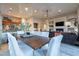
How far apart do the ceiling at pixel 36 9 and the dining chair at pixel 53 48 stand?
1.67ft

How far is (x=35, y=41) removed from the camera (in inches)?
101

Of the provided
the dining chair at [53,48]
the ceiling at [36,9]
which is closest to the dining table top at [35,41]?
the dining chair at [53,48]

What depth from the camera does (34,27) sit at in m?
2.62

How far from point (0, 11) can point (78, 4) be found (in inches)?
63.7

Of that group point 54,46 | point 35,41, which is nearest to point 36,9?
point 35,41

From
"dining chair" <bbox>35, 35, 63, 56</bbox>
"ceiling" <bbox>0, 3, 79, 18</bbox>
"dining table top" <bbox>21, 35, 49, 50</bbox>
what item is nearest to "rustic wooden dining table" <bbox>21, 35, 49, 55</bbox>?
"dining table top" <bbox>21, 35, 49, 50</bbox>

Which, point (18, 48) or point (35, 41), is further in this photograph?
point (35, 41)

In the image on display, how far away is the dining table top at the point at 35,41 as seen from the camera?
2.50m

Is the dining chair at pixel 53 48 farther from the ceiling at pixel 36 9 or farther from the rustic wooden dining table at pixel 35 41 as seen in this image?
the ceiling at pixel 36 9

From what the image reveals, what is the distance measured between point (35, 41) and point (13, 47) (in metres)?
0.48

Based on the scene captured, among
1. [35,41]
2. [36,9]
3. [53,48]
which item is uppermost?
[36,9]

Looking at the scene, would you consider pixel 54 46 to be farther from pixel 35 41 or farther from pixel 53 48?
pixel 35 41

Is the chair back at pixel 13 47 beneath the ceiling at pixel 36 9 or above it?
beneath

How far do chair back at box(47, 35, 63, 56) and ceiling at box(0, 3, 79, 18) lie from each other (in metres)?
0.50
